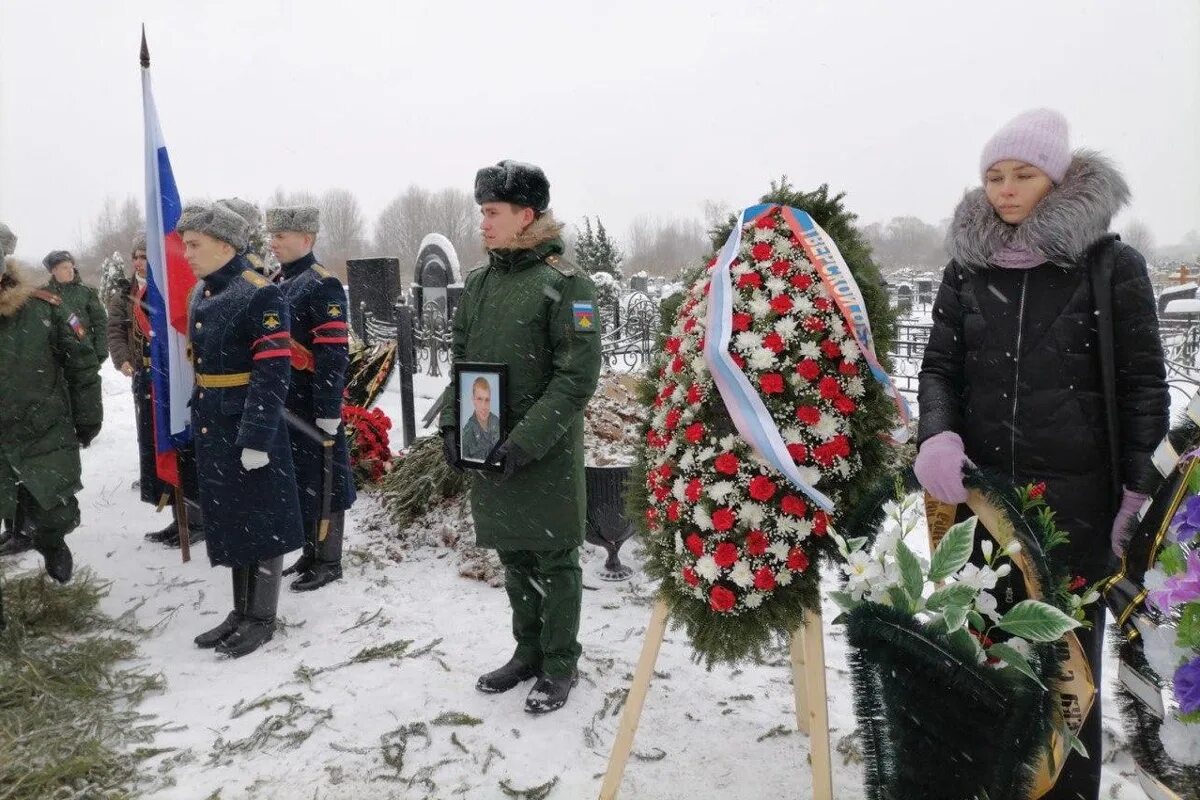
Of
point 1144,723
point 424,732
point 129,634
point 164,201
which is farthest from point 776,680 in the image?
point 164,201

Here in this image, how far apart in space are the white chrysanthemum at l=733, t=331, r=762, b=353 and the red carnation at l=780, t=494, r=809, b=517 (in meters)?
0.47

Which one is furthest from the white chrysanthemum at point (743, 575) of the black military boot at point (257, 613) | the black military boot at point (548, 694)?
the black military boot at point (257, 613)

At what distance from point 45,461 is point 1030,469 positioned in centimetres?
500

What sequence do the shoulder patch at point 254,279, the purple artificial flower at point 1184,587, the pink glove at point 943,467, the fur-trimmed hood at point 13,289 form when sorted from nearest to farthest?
the purple artificial flower at point 1184,587
the pink glove at point 943,467
the shoulder patch at point 254,279
the fur-trimmed hood at point 13,289

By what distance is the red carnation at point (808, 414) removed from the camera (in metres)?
2.29

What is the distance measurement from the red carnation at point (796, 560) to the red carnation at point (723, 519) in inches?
7.8

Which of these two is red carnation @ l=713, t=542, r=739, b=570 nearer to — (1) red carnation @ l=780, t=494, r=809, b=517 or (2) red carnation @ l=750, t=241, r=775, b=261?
(1) red carnation @ l=780, t=494, r=809, b=517

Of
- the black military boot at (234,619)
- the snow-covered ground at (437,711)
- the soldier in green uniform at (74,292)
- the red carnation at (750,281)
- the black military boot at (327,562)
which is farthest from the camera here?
the soldier in green uniform at (74,292)

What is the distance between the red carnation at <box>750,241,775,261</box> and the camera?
2.45 meters

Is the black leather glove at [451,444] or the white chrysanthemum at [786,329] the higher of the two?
the white chrysanthemum at [786,329]

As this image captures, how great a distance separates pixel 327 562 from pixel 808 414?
3570mm

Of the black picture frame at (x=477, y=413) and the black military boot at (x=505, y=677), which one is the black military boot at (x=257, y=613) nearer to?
the black military boot at (x=505, y=677)

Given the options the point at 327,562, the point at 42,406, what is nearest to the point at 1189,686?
the point at 327,562

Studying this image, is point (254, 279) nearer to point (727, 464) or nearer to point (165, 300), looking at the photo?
point (165, 300)
